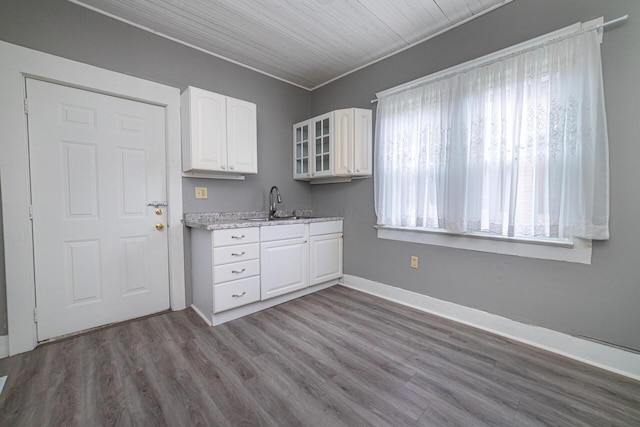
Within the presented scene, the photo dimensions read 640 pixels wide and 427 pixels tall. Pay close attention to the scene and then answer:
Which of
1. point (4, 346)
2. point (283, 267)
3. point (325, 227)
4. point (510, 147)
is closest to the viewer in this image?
point (4, 346)

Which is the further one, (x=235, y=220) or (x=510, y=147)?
(x=235, y=220)

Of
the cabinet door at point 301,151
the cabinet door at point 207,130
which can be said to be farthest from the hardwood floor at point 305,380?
the cabinet door at point 301,151

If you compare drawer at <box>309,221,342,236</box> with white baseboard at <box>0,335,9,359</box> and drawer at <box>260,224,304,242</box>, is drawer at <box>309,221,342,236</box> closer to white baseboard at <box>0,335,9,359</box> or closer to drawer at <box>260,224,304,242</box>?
drawer at <box>260,224,304,242</box>

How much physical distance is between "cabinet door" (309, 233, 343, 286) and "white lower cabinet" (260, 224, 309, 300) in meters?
0.11

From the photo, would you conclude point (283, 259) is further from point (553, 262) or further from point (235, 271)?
point (553, 262)

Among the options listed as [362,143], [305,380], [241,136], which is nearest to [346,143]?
→ [362,143]

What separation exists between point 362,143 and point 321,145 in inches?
19.7

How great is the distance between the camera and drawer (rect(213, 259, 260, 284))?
219cm

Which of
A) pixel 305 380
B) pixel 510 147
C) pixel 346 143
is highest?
pixel 346 143

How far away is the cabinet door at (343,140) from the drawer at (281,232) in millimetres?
783

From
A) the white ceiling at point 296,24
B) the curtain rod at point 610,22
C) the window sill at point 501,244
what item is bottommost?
the window sill at point 501,244

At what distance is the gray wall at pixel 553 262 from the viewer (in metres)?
1.54

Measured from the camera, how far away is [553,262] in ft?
5.94

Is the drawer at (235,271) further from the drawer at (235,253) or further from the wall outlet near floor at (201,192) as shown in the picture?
the wall outlet near floor at (201,192)
